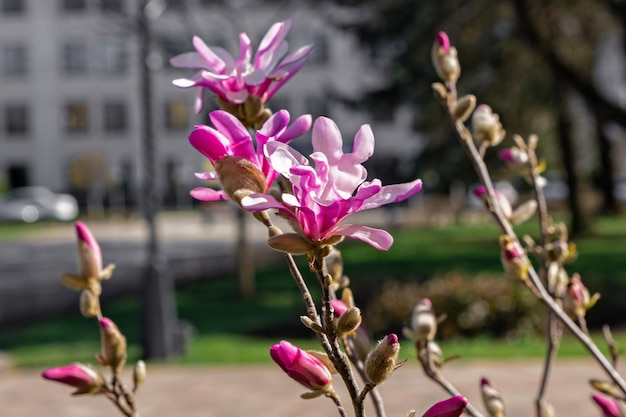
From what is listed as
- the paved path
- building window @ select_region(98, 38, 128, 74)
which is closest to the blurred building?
building window @ select_region(98, 38, 128, 74)

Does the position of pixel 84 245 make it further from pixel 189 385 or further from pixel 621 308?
pixel 621 308

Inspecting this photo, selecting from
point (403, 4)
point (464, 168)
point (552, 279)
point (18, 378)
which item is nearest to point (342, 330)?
point (552, 279)

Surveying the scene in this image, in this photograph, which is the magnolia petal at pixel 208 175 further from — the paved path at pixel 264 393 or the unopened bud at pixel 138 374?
the paved path at pixel 264 393

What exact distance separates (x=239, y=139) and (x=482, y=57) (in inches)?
598

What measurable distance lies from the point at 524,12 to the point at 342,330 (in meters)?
12.3

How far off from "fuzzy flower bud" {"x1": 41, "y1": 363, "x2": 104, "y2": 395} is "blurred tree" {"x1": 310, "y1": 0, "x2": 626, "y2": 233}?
39.2 ft

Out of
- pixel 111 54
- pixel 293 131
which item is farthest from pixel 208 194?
pixel 111 54

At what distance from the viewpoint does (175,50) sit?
50.1 ft

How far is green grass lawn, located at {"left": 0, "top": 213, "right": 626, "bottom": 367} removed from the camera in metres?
9.75

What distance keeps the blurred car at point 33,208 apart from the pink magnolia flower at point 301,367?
42.9m

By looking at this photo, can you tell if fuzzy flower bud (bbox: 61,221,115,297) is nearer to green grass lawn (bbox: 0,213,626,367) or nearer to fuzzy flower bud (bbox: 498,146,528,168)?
fuzzy flower bud (bbox: 498,146,528,168)

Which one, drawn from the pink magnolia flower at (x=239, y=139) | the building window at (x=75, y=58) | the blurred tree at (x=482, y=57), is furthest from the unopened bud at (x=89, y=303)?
the building window at (x=75, y=58)

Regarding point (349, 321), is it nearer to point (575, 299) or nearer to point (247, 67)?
point (247, 67)

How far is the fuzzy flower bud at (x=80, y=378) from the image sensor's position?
1.43 meters
